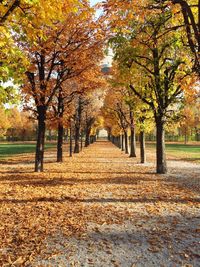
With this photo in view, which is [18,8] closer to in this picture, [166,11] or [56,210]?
[166,11]

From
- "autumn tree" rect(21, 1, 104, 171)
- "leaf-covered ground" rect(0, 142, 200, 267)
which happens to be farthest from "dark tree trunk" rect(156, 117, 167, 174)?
"autumn tree" rect(21, 1, 104, 171)

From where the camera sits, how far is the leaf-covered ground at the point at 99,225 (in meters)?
4.78

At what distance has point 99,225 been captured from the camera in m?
6.52

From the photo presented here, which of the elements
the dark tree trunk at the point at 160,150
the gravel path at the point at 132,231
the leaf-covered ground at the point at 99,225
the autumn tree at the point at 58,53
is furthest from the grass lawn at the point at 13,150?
the gravel path at the point at 132,231

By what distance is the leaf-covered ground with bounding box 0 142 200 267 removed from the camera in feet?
15.7

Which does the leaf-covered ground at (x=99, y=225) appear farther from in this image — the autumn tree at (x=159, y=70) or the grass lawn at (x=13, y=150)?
the grass lawn at (x=13, y=150)

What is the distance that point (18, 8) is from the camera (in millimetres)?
6750

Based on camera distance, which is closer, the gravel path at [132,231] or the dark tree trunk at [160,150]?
the gravel path at [132,231]

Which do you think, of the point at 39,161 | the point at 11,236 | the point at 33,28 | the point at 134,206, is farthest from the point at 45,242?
the point at 39,161

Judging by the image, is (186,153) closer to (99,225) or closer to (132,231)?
(99,225)

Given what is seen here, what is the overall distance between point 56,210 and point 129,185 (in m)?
4.74

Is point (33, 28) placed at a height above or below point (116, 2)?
below

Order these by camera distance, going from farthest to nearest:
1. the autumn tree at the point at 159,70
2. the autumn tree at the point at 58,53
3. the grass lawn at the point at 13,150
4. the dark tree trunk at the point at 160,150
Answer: the grass lawn at the point at 13,150 → the dark tree trunk at the point at 160,150 → the autumn tree at the point at 58,53 → the autumn tree at the point at 159,70

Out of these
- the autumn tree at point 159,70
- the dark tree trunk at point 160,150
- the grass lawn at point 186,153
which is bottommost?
the grass lawn at point 186,153
